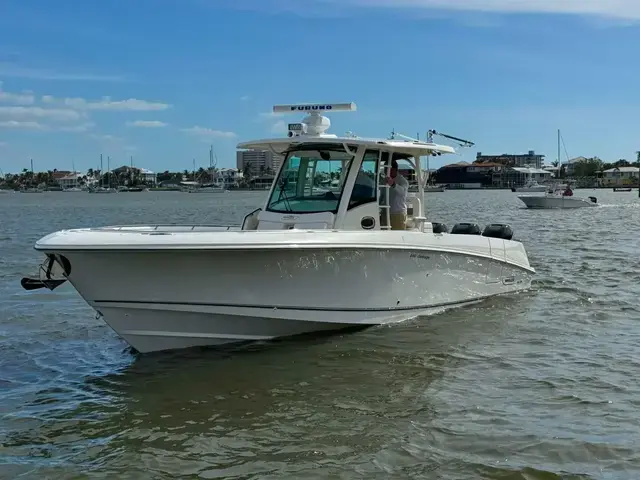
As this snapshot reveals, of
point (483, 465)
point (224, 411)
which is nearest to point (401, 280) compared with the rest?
point (224, 411)

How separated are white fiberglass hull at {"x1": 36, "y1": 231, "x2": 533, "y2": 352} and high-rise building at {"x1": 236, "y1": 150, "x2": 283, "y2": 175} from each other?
2.38 meters

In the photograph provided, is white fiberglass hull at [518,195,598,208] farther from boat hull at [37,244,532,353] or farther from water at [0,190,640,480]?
boat hull at [37,244,532,353]

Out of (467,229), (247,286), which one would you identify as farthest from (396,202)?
(247,286)

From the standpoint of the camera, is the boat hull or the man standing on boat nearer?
the boat hull

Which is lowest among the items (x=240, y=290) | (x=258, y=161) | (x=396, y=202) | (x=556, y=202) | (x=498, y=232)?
(x=240, y=290)

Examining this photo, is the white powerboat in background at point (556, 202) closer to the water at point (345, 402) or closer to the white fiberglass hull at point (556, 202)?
the white fiberglass hull at point (556, 202)

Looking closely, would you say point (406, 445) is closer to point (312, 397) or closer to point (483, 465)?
point (483, 465)

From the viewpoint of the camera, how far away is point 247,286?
8.50 metres

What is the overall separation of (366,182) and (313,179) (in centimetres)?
73

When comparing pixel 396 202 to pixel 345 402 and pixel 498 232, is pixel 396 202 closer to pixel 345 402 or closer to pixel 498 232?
pixel 498 232

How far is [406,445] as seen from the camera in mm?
6242

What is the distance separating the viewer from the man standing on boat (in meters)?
10.6

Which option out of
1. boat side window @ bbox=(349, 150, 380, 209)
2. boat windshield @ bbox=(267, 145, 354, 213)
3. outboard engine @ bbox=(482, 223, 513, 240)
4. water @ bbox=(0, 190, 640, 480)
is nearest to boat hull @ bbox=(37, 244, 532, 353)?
water @ bbox=(0, 190, 640, 480)

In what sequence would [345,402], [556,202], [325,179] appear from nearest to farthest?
[345,402] → [325,179] → [556,202]
